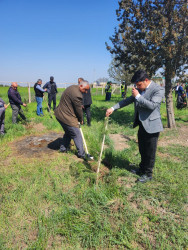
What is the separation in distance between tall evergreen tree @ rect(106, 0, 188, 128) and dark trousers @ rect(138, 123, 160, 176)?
3925mm

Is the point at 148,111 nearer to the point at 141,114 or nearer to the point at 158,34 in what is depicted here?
the point at 141,114

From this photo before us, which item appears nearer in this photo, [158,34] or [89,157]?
[89,157]

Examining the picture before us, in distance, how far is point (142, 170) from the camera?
3377 mm

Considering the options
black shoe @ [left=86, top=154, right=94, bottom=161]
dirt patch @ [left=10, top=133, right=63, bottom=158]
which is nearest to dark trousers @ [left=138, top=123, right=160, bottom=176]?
black shoe @ [left=86, top=154, right=94, bottom=161]

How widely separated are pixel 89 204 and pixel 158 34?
563 centimetres

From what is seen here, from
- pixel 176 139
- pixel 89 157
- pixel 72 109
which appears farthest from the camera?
pixel 176 139

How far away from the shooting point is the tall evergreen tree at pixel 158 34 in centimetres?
553

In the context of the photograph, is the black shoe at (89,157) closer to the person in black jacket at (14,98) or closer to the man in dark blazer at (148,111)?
the man in dark blazer at (148,111)

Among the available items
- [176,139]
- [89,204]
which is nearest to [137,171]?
[89,204]

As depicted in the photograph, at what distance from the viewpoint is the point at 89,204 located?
259 centimetres

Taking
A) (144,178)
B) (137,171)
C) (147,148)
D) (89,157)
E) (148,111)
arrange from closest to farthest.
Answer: (148,111) → (147,148) → (144,178) → (137,171) → (89,157)

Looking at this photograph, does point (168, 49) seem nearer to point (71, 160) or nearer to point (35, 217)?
point (71, 160)

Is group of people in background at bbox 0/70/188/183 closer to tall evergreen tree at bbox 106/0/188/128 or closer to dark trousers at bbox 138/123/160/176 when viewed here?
dark trousers at bbox 138/123/160/176

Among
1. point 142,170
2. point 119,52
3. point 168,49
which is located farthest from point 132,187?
point 119,52
